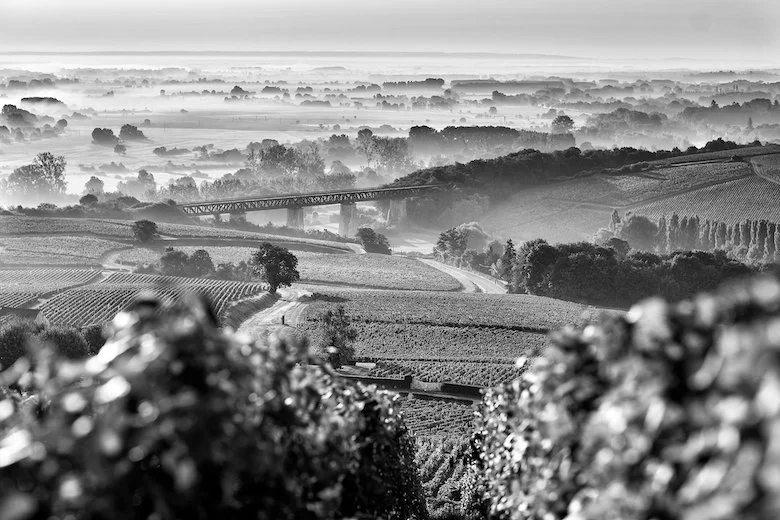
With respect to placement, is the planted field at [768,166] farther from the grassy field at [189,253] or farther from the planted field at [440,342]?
the planted field at [440,342]

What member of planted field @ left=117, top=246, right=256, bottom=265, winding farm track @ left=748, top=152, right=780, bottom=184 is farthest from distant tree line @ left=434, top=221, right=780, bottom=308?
winding farm track @ left=748, top=152, right=780, bottom=184

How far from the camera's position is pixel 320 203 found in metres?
108

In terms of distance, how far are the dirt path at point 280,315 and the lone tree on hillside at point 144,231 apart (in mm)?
24038

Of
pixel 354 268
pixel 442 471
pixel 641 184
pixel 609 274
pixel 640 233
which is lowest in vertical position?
pixel 354 268

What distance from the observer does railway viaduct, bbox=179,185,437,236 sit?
10350cm

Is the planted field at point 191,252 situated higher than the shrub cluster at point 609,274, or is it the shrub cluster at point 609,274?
the shrub cluster at point 609,274

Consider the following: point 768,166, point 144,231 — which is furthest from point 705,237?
point 144,231

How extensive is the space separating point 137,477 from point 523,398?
3.85 meters

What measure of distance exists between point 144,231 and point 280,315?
3271 centimetres

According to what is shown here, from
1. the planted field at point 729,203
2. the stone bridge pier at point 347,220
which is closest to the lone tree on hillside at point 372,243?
the stone bridge pier at point 347,220

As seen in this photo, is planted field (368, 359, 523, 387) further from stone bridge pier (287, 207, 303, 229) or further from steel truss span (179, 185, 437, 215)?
stone bridge pier (287, 207, 303, 229)

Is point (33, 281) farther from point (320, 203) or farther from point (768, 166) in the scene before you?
point (768, 166)

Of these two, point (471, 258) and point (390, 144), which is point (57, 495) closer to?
point (471, 258)

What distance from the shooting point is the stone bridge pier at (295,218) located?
354 feet
